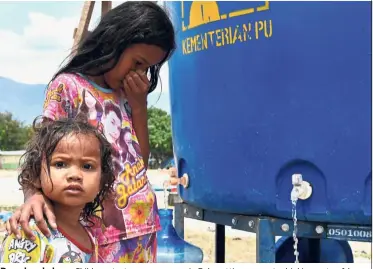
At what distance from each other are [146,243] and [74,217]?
0.31 m

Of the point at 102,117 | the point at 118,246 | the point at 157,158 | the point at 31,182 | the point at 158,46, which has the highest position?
the point at 157,158

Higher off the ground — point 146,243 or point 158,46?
point 158,46

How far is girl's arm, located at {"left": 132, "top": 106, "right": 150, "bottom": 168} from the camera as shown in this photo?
6.64 ft

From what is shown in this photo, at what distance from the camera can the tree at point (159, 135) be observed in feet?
109

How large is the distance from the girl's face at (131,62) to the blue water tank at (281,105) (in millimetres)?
739

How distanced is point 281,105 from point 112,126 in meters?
0.88

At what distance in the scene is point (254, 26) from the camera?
8.71 ft

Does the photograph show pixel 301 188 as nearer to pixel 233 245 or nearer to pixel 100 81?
pixel 100 81

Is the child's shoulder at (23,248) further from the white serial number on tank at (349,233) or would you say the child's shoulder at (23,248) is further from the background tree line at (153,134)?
the background tree line at (153,134)

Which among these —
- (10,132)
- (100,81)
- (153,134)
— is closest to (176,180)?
(100,81)

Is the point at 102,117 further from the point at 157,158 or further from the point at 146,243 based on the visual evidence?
the point at 157,158

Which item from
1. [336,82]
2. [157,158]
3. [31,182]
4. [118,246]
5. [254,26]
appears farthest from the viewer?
[157,158]

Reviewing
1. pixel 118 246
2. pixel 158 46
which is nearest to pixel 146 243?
pixel 118 246

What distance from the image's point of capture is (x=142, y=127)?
2033mm
